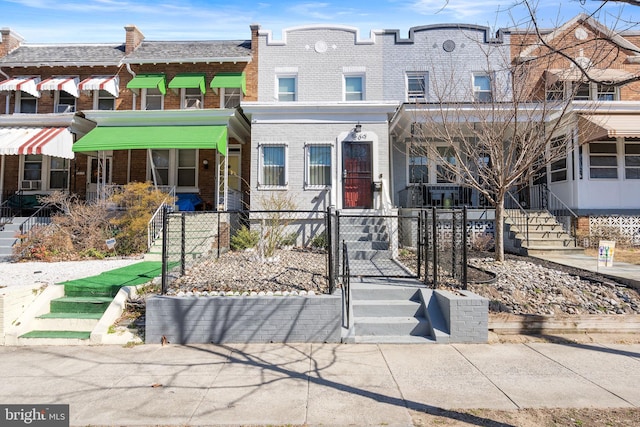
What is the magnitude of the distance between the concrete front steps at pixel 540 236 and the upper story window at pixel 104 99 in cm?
1599

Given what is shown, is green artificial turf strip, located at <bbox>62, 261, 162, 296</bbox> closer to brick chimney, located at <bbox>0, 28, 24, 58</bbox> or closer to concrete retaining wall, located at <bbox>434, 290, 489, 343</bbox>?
concrete retaining wall, located at <bbox>434, 290, 489, 343</bbox>

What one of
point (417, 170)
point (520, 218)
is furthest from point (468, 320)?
point (417, 170)

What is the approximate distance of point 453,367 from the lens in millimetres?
4488

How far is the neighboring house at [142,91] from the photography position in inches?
566

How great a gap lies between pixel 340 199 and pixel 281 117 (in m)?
3.39

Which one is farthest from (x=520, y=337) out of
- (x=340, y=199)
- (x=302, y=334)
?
(x=340, y=199)

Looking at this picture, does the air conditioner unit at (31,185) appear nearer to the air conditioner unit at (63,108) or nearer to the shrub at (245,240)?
the air conditioner unit at (63,108)

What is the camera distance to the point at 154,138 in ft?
38.4

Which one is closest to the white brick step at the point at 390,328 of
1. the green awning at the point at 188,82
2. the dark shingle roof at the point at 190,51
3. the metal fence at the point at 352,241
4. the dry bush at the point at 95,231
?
→ the metal fence at the point at 352,241

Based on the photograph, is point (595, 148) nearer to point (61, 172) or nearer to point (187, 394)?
point (187, 394)

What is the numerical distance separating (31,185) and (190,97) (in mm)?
7551

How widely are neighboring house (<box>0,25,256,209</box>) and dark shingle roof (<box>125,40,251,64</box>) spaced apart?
0.13ft

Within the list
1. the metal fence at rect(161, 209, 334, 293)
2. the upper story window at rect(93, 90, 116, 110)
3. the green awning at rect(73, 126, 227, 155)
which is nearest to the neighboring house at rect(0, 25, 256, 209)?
the upper story window at rect(93, 90, 116, 110)

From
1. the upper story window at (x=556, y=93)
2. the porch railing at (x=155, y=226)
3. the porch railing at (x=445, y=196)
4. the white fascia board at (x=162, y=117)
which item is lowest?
the porch railing at (x=155, y=226)
